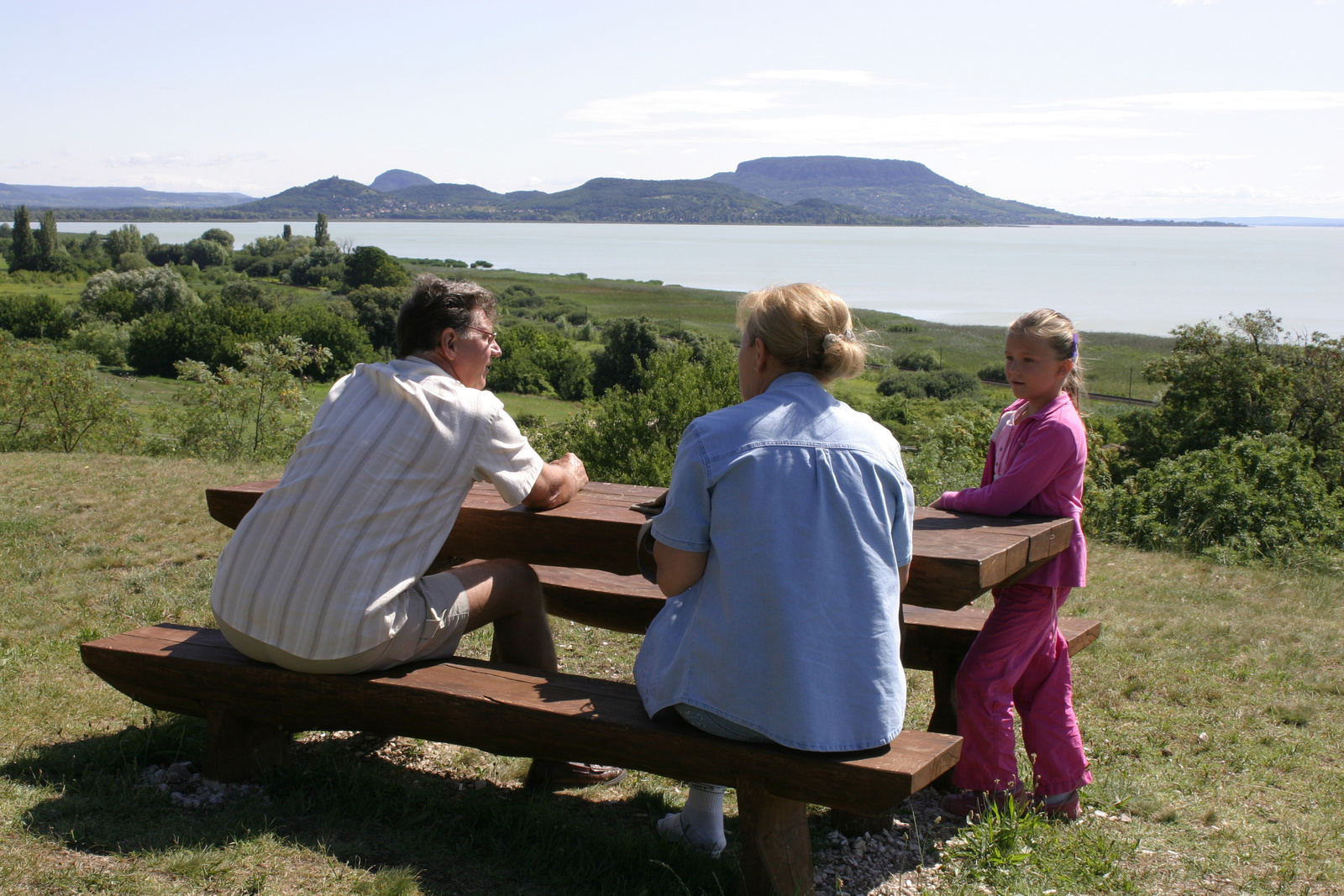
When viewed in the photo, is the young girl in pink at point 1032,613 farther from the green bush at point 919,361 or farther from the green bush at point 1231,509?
the green bush at point 919,361

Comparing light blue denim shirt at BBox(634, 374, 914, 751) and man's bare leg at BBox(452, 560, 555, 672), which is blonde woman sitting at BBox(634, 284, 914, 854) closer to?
light blue denim shirt at BBox(634, 374, 914, 751)

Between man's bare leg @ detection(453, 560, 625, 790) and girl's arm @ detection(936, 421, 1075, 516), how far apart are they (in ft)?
4.69

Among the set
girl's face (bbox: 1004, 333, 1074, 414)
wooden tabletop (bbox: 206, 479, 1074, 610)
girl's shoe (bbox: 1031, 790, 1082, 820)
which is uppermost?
girl's face (bbox: 1004, 333, 1074, 414)

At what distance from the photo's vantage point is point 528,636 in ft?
10.4

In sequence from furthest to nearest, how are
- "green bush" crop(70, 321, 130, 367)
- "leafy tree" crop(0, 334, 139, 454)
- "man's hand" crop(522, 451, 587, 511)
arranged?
"green bush" crop(70, 321, 130, 367)
"leafy tree" crop(0, 334, 139, 454)
"man's hand" crop(522, 451, 587, 511)

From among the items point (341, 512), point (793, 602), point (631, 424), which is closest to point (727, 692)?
point (793, 602)

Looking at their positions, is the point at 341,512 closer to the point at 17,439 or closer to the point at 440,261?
the point at 17,439

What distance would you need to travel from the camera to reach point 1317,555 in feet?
35.3

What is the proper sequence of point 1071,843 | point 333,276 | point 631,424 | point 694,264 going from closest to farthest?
point 1071,843 < point 631,424 < point 333,276 < point 694,264

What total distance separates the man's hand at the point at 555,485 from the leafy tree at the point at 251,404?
1763 cm

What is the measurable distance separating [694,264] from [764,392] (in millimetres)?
165945

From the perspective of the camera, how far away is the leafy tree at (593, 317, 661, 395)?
60875 mm

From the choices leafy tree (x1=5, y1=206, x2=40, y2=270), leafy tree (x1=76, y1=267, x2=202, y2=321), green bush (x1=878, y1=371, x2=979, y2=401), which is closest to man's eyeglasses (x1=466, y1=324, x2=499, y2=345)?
green bush (x1=878, y1=371, x2=979, y2=401)

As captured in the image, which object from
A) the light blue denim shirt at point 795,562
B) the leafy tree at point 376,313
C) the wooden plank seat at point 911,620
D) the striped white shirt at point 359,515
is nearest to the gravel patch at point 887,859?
the wooden plank seat at point 911,620
